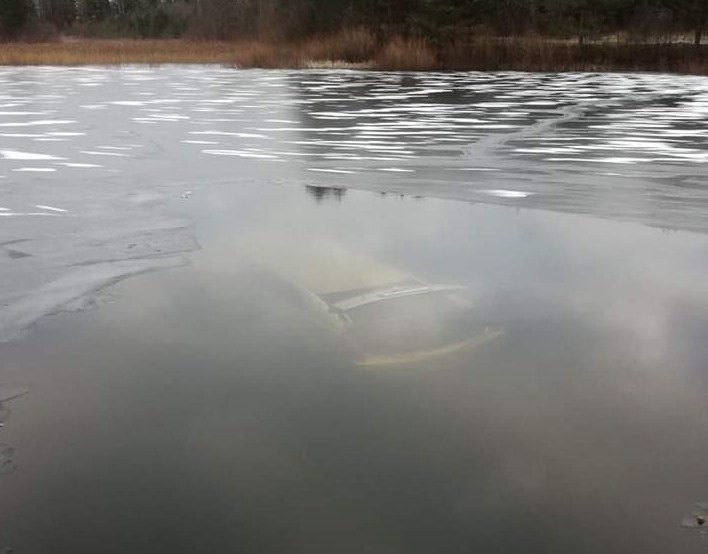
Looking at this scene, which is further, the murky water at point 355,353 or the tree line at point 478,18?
the tree line at point 478,18

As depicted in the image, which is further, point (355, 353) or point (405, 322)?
point (405, 322)

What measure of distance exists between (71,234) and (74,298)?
126 cm

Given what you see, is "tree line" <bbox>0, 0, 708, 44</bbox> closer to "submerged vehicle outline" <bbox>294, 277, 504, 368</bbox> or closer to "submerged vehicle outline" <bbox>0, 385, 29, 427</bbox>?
"submerged vehicle outline" <bbox>294, 277, 504, 368</bbox>

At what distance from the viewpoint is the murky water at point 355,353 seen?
2.44 m

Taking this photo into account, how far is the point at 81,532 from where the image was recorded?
7.73ft

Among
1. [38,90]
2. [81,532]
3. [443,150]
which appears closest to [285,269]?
[81,532]

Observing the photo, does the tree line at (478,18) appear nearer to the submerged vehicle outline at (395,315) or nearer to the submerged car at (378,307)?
the submerged car at (378,307)

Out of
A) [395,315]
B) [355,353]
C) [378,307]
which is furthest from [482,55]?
[355,353]

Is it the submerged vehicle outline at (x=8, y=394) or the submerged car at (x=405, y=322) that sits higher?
the submerged car at (x=405, y=322)

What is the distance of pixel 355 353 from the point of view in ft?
11.6

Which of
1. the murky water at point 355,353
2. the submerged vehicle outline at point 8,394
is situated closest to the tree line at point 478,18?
the murky water at point 355,353

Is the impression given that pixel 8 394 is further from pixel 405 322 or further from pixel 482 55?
pixel 482 55

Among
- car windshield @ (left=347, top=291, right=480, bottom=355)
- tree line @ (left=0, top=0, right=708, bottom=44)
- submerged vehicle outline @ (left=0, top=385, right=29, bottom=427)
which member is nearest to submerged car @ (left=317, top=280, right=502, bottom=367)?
car windshield @ (left=347, top=291, right=480, bottom=355)

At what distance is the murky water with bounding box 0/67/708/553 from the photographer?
244 centimetres
